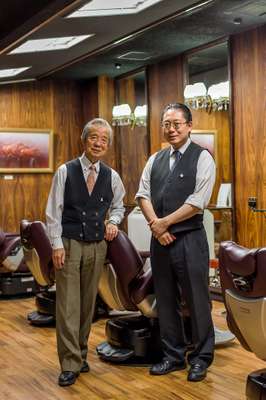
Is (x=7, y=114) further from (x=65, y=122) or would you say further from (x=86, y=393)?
(x=86, y=393)

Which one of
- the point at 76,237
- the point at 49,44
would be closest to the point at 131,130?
the point at 49,44

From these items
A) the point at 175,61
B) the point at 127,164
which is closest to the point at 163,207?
the point at 175,61

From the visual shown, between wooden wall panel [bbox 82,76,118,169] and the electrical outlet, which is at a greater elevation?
wooden wall panel [bbox 82,76,118,169]

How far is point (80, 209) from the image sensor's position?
10.2ft

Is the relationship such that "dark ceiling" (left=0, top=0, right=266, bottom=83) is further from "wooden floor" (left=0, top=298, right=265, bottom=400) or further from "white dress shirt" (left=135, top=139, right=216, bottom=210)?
"wooden floor" (left=0, top=298, right=265, bottom=400)

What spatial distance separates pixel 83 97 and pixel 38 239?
394cm

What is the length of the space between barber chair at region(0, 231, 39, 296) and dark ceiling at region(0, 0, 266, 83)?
178 centimetres

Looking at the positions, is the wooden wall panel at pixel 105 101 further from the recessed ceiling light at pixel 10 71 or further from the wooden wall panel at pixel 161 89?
the recessed ceiling light at pixel 10 71

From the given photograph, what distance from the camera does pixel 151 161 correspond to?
3.39 meters

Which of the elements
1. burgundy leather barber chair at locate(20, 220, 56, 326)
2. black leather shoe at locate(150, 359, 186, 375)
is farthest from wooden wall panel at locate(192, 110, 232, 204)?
black leather shoe at locate(150, 359, 186, 375)

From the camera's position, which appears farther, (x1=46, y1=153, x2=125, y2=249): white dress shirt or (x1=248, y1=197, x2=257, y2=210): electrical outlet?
(x1=248, y1=197, x2=257, y2=210): electrical outlet

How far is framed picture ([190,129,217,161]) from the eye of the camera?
5.82m

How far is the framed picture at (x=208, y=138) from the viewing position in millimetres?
5824

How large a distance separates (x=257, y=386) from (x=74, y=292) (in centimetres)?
112
